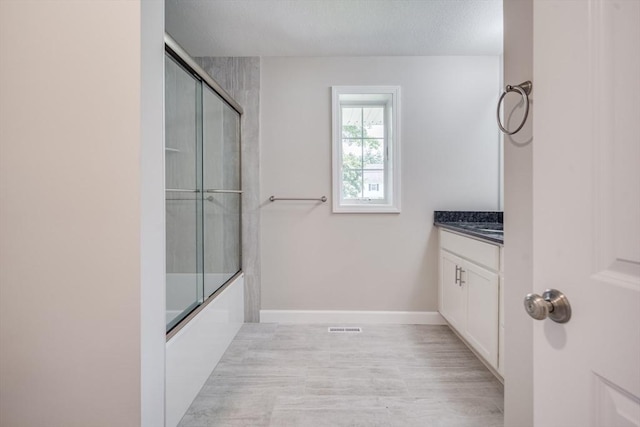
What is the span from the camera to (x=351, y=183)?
2828 millimetres

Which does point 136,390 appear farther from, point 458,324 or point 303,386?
point 458,324

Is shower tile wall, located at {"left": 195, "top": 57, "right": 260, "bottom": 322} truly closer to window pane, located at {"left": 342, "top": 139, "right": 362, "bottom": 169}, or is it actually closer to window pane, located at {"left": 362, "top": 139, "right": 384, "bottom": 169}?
window pane, located at {"left": 342, "top": 139, "right": 362, "bottom": 169}

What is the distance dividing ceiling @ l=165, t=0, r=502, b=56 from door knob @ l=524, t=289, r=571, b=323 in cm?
202

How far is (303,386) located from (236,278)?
1.08 meters

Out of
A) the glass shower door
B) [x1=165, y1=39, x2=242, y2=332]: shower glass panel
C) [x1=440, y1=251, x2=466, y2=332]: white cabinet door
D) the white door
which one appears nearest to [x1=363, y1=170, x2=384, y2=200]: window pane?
[x1=440, y1=251, x2=466, y2=332]: white cabinet door

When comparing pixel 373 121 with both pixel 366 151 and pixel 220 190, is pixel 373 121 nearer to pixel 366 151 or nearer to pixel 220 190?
pixel 366 151

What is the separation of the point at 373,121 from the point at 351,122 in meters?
0.20

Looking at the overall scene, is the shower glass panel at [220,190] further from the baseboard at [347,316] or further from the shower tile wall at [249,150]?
the baseboard at [347,316]

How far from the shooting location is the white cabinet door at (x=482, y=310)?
1736 millimetres

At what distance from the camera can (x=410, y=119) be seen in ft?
8.93

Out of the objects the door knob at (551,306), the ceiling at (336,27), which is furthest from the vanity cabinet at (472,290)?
the ceiling at (336,27)

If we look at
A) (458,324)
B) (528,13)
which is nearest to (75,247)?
(528,13)

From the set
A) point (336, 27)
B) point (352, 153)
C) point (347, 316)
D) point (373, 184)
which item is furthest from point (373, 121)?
point (347, 316)

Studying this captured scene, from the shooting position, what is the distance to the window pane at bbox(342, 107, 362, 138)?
9.25ft
